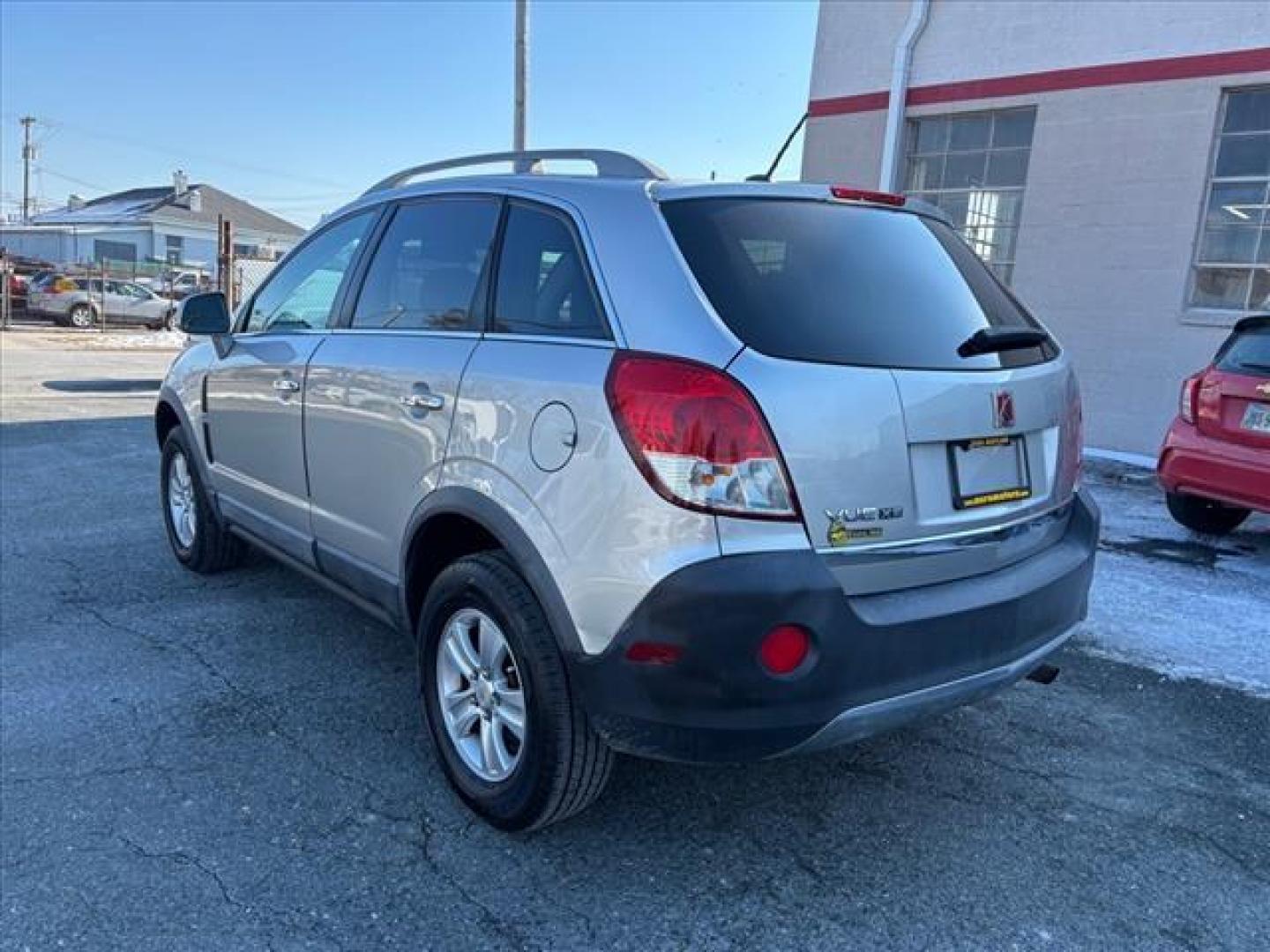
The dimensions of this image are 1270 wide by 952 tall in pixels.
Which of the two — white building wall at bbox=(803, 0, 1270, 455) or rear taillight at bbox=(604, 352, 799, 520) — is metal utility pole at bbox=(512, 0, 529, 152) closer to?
white building wall at bbox=(803, 0, 1270, 455)

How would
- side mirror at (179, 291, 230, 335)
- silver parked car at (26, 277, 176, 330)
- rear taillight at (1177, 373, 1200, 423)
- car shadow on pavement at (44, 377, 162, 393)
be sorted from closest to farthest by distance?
side mirror at (179, 291, 230, 335) → rear taillight at (1177, 373, 1200, 423) → car shadow on pavement at (44, 377, 162, 393) → silver parked car at (26, 277, 176, 330)

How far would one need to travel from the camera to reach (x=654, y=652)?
2.22m

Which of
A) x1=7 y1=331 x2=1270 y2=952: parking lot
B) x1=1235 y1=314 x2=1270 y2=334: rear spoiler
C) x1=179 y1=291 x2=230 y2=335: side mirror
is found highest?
x1=1235 y1=314 x2=1270 y2=334: rear spoiler

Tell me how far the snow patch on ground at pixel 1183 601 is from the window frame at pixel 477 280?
10.2 ft

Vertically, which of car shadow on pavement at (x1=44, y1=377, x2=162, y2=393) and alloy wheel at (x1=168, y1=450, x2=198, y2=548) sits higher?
alloy wheel at (x1=168, y1=450, x2=198, y2=548)

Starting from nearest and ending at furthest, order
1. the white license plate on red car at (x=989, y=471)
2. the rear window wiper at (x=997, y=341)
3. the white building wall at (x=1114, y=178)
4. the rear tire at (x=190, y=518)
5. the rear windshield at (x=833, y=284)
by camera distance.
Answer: the rear windshield at (x=833, y=284) < the white license plate on red car at (x=989, y=471) < the rear window wiper at (x=997, y=341) < the rear tire at (x=190, y=518) < the white building wall at (x=1114, y=178)

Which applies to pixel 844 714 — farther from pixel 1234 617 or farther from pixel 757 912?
pixel 1234 617

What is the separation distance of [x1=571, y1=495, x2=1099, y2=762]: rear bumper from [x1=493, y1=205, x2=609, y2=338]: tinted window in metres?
0.75

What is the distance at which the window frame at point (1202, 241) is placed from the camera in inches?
348

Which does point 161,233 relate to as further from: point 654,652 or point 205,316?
point 654,652

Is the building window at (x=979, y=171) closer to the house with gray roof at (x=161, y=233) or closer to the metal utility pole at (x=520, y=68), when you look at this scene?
the metal utility pole at (x=520, y=68)

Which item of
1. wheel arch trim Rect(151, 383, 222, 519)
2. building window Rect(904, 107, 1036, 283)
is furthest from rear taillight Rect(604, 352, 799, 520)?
building window Rect(904, 107, 1036, 283)

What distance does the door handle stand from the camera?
9.48 ft

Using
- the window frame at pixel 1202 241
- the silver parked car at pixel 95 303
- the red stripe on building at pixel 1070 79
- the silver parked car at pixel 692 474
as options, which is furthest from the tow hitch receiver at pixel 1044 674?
the silver parked car at pixel 95 303
